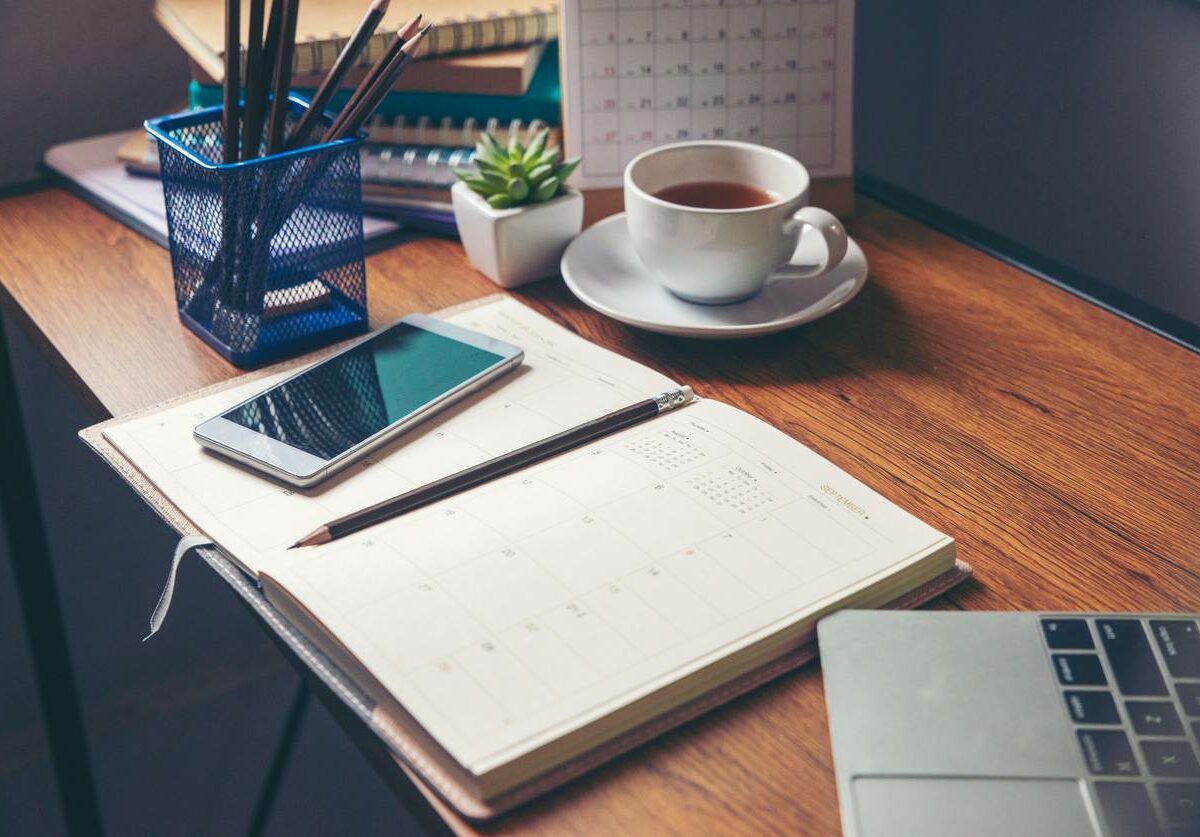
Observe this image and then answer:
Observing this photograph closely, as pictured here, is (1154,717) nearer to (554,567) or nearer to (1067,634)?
(1067,634)

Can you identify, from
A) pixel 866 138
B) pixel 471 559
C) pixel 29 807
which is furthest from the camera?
pixel 29 807

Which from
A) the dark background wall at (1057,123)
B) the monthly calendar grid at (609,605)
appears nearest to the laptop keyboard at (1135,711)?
the monthly calendar grid at (609,605)

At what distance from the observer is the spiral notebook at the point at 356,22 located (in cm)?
92

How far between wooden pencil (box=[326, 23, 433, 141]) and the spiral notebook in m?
0.19

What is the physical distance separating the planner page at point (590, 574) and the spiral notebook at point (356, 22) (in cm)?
45

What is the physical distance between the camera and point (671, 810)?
0.45 m

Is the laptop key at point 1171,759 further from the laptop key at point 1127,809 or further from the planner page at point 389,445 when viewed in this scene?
the planner page at point 389,445

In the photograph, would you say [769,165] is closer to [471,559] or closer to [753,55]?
[753,55]

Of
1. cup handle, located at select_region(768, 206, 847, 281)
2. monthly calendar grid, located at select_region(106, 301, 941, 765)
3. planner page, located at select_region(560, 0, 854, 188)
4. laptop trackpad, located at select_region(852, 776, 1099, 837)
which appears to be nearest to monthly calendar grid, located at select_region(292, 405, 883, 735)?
monthly calendar grid, located at select_region(106, 301, 941, 765)

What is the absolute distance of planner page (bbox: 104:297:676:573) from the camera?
1.94 ft

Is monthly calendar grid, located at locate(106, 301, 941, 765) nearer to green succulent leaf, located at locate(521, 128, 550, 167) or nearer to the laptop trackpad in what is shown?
the laptop trackpad

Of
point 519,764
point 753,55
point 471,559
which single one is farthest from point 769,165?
point 519,764

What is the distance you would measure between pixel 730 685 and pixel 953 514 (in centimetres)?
19

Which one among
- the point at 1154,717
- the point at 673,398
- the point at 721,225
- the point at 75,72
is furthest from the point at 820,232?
the point at 75,72
